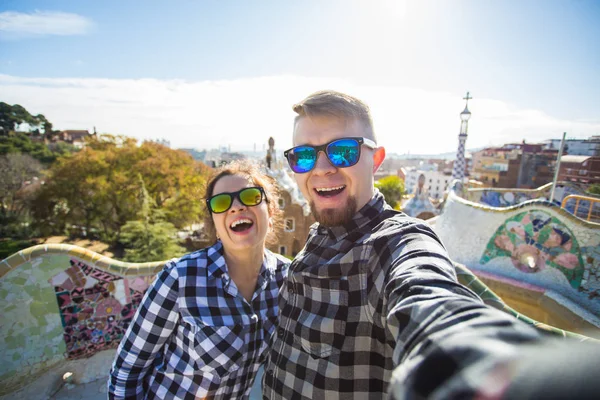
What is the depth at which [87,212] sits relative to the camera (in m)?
19.5

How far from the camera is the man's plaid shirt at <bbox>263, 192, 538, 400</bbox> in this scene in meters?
0.78

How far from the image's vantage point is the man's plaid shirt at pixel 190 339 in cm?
193

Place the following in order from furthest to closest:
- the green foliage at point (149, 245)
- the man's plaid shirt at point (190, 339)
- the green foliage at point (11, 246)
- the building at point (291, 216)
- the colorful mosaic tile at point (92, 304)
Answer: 1. the green foliage at point (11, 246)
2. the building at point (291, 216)
3. the green foliage at point (149, 245)
4. the colorful mosaic tile at point (92, 304)
5. the man's plaid shirt at point (190, 339)

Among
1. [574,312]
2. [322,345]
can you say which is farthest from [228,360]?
[574,312]

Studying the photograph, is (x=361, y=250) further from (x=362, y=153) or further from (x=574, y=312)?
(x=574, y=312)

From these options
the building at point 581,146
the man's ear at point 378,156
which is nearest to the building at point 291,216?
the man's ear at point 378,156

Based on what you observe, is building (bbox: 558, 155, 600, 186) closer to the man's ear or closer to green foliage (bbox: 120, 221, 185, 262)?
the man's ear

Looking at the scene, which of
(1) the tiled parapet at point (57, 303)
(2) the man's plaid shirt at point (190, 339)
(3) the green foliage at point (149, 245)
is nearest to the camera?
(2) the man's plaid shirt at point (190, 339)

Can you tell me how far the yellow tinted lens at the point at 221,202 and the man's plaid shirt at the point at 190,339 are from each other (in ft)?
1.22

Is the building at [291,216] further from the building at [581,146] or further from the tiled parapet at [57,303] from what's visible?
the building at [581,146]

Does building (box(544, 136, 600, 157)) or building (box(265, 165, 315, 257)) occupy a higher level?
building (box(544, 136, 600, 157))

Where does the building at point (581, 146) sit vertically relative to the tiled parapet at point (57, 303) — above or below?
above

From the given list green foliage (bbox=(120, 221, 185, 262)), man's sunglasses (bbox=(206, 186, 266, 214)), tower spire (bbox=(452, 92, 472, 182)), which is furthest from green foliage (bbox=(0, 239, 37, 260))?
tower spire (bbox=(452, 92, 472, 182))

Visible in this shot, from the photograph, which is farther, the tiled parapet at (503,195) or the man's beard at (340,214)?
the tiled parapet at (503,195)
